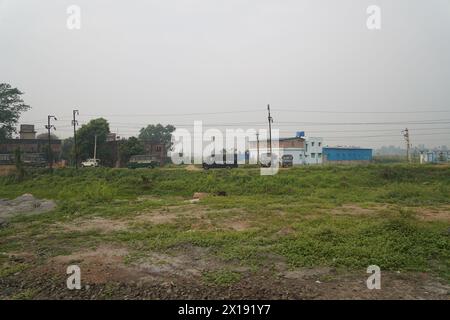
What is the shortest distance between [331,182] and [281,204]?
7.53 m

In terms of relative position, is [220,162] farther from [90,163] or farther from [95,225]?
[95,225]

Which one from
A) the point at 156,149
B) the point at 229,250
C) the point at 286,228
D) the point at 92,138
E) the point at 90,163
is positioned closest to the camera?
the point at 229,250

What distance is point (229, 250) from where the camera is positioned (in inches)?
278

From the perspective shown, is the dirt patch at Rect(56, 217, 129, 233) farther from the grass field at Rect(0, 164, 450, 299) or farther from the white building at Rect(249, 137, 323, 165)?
the white building at Rect(249, 137, 323, 165)

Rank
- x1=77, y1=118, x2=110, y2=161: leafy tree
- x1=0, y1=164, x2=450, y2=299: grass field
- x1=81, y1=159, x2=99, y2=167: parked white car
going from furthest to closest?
1. x1=77, y1=118, x2=110, y2=161: leafy tree
2. x1=81, y1=159, x2=99, y2=167: parked white car
3. x1=0, y1=164, x2=450, y2=299: grass field

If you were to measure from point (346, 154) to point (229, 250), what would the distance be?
173ft

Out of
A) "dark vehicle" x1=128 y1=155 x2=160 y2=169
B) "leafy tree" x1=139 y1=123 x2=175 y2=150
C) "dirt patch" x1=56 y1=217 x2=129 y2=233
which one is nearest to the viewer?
"dirt patch" x1=56 y1=217 x2=129 y2=233

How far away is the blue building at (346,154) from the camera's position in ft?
175

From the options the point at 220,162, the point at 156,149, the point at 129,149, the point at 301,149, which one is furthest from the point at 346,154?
the point at 129,149

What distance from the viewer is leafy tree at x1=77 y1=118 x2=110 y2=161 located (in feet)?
138

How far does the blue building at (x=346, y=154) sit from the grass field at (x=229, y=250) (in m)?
39.0

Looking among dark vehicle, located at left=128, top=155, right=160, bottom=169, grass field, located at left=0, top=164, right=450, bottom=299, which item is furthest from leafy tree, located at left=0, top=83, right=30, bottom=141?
grass field, located at left=0, top=164, right=450, bottom=299

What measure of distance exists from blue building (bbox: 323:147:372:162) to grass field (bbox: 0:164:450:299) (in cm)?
3898

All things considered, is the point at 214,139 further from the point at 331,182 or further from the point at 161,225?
the point at 161,225
